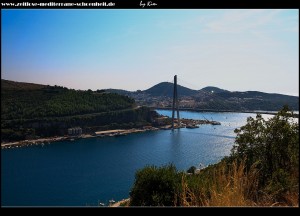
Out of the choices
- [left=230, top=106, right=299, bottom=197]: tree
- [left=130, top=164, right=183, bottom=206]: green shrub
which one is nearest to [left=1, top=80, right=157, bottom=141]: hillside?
[left=130, top=164, right=183, bottom=206]: green shrub

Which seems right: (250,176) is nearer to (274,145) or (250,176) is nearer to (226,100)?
(274,145)

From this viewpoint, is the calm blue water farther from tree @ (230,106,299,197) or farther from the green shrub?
tree @ (230,106,299,197)

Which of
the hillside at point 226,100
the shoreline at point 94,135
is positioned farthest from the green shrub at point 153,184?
the hillside at point 226,100

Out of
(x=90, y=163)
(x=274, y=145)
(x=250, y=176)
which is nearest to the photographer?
(x=250, y=176)

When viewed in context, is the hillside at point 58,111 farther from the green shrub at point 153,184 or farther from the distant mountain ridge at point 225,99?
the green shrub at point 153,184

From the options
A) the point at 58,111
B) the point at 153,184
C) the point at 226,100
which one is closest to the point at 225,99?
the point at 226,100
